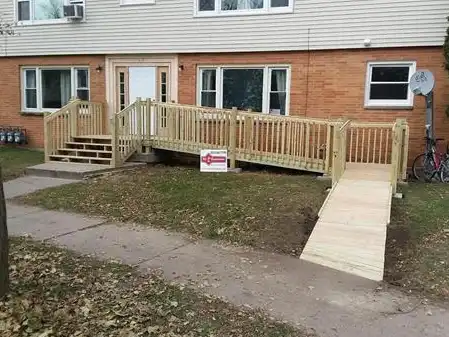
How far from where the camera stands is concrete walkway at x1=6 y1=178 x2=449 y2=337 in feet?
14.2

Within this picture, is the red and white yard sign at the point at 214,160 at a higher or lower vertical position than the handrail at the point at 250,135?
lower

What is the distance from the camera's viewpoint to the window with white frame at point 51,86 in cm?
1588

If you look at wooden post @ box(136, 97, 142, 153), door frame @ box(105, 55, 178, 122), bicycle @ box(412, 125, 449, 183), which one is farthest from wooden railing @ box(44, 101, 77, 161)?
bicycle @ box(412, 125, 449, 183)

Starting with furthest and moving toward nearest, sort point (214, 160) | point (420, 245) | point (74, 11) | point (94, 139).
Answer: point (74, 11), point (94, 139), point (214, 160), point (420, 245)

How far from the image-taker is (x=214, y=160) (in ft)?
38.3

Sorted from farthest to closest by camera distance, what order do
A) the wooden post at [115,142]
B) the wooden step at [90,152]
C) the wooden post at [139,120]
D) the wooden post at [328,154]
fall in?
1. the wooden step at [90,152]
2. the wooden post at [139,120]
3. the wooden post at [115,142]
4. the wooden post at [328,154]

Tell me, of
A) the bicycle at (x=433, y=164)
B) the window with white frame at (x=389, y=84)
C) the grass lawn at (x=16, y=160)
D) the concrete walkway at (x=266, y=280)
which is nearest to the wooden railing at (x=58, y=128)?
the grass lawn at (x=16, y=160)

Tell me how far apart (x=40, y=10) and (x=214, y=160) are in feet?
29.1

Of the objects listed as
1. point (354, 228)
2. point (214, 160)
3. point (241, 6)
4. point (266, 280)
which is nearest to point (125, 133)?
point (214, 160)

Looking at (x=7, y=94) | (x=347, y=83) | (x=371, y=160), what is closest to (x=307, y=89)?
(x=347, y=83)

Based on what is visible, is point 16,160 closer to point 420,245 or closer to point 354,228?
point 354,228

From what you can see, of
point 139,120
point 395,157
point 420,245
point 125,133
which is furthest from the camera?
point 139,120

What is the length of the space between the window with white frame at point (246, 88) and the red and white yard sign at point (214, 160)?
7.88ft

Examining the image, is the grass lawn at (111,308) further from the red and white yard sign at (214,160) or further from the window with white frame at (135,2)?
the window with white frame at (135,2)
